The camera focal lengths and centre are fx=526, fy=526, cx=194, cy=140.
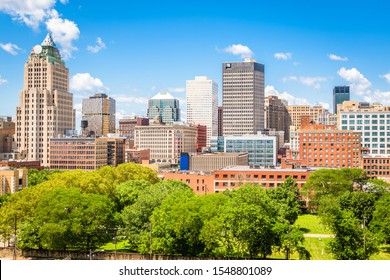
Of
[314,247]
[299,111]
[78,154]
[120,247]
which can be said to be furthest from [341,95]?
[120,247]

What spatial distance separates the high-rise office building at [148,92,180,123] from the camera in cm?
12138

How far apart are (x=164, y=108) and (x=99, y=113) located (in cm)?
1998

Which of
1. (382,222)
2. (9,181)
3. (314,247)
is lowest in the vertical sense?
(314,247)

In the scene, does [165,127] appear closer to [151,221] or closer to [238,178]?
[238,178]

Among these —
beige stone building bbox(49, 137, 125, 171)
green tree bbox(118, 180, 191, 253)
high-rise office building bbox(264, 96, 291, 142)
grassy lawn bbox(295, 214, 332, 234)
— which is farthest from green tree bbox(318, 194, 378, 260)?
high-rise office building bbox(264, 96, 291, 142)

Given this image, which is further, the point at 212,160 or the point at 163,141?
the point at 163,141

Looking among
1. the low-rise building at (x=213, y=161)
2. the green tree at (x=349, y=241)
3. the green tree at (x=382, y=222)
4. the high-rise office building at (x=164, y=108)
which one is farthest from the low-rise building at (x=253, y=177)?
the high-rise office building at (x=164, y=108)

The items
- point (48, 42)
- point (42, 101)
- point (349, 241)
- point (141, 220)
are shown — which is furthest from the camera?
point (42, 101)

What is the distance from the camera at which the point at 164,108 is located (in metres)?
122

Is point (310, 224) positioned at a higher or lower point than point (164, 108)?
lower

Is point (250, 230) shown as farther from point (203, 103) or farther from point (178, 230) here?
point (203, 103)

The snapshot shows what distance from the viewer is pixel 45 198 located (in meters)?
20.8
